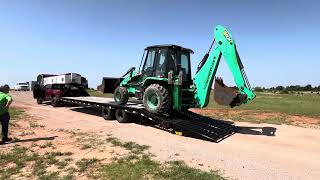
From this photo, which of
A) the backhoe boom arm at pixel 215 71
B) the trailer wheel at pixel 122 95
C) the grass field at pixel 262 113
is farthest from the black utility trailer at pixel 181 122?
the grass field at pixel 262 113

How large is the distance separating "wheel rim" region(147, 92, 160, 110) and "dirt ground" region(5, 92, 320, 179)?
0.92 meters

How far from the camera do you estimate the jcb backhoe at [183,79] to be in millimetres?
11109

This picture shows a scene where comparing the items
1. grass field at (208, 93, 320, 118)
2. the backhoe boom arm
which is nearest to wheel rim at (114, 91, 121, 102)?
the backhoe boom arm

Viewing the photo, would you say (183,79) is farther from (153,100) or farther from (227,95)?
(227,95)

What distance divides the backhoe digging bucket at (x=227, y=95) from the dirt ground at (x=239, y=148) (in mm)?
1262

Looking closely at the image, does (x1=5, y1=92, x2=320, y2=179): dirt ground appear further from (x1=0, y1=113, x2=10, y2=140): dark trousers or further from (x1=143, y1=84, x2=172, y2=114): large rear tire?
(x1=0, y1=113, x2=10, y2=140): dark trousers

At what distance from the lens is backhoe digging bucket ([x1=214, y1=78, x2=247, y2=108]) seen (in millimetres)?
10969

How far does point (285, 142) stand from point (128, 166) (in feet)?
19.3

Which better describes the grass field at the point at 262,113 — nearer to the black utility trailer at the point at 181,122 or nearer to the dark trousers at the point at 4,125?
the black utility trailer at the point at 181,122

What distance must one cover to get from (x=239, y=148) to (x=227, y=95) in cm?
232

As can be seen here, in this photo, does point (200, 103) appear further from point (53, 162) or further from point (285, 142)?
point (53, 162)

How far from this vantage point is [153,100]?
42.3 ft

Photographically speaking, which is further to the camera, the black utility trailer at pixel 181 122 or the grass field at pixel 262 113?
the grass field at pixel 262 113

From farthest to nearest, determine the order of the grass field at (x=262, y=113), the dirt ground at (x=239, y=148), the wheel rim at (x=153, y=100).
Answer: the grass field at (x=262, y=113), the wheel rim at (x=153, y=100), the dirt ground at (x=239, y=148)
